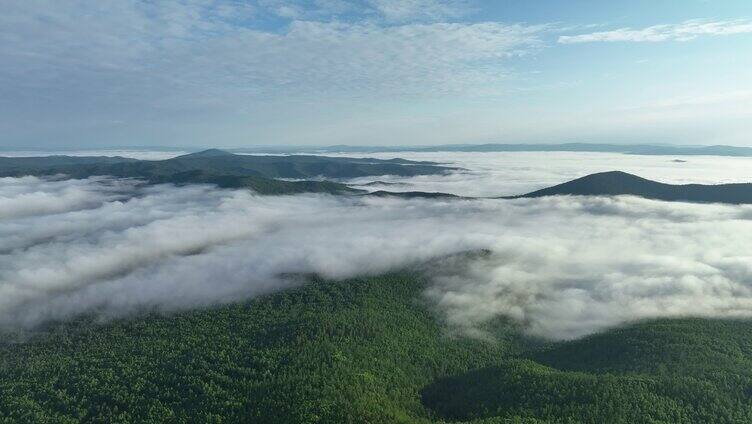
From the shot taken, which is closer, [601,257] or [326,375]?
[326,375]

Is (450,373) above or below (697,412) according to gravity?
below

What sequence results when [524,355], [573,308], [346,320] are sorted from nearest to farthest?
[524,355] → [346,320] → [573,308]

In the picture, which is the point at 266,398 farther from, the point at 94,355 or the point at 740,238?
the point at 740,238

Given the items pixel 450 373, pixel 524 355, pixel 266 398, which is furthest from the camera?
pixel 524 355

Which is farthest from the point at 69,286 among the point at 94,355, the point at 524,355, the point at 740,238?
the point at 740,238

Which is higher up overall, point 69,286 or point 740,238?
point 740,238

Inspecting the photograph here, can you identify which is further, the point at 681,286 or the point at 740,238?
the point at 740,238

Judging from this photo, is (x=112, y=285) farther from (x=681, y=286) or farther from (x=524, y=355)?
(x=681, y=286)

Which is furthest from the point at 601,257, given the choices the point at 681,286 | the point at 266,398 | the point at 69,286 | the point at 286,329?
the point at 69,286

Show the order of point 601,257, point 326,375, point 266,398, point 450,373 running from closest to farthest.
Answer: point 266,398 → point 326,375 → point 450,373 → point 601,257
